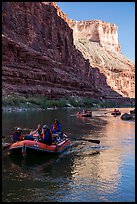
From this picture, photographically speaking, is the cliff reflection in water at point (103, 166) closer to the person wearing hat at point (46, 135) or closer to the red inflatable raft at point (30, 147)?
the red inflatable raft at point (30, 147)

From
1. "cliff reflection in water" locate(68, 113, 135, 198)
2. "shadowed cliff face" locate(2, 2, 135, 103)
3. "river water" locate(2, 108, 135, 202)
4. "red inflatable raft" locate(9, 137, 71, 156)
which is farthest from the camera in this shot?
"shadowed cliff face" locate(2, 2, 135, 103)

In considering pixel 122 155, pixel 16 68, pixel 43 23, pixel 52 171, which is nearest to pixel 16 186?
pixel 52 171

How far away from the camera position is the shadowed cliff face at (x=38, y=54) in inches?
2525

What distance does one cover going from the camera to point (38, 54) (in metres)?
72.0

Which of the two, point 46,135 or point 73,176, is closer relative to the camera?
point 73,176

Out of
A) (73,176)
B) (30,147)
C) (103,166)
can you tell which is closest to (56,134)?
(30,147)

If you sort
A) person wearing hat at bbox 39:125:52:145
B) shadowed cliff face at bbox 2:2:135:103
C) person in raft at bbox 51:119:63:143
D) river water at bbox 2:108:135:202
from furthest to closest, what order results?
shadowed cliff face at bbox 2:2:135:103
person in raft at bbox 51:119:63:143
person wearing hat at bbox 39:125:52:145
river water at bbox 2:108:135:202

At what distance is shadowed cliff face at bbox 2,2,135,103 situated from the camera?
64125 millimetres

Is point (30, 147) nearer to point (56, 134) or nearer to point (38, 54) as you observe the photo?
point (56, 134)

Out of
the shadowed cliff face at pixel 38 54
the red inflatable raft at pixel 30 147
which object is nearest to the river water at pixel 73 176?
the red inflatable raft at pixel 30 147

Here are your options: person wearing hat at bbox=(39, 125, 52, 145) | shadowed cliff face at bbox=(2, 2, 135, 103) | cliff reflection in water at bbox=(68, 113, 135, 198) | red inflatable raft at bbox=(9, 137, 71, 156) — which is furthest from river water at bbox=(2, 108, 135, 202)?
shadowed cliff face at bbox=(2, 2, 135, 103)

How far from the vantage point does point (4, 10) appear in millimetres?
73062

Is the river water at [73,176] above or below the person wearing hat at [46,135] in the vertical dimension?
below

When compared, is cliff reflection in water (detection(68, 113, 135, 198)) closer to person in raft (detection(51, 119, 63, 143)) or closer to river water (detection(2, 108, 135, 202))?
river water (detection(2, 108, 135, 202))
